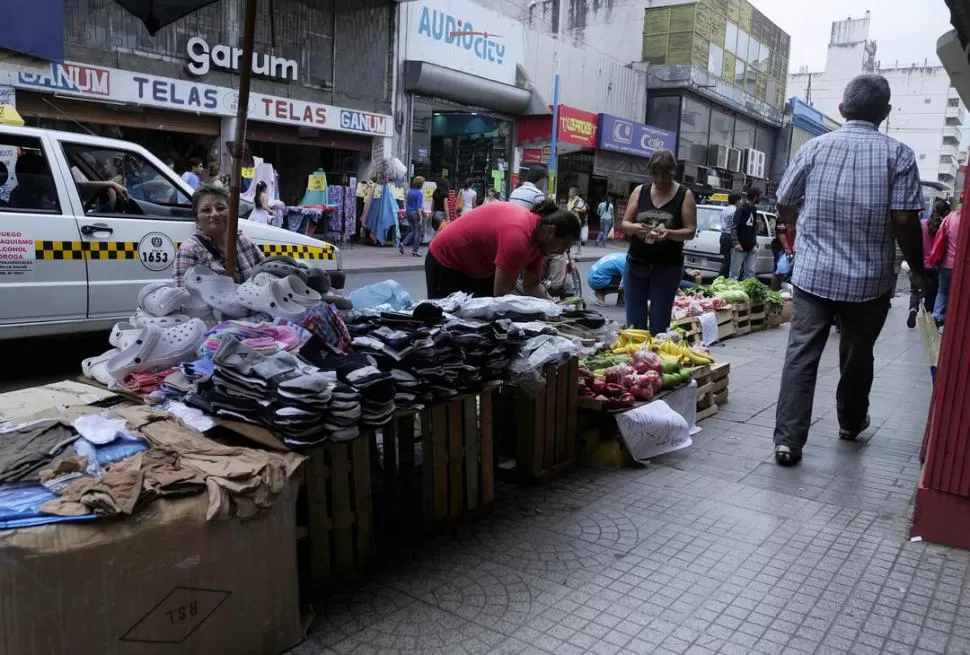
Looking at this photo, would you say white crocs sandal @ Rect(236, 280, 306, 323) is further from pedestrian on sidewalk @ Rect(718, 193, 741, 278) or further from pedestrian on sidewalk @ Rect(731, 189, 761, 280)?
pedestrian on sidewalk @ Rect(718, 193, 741, 278)

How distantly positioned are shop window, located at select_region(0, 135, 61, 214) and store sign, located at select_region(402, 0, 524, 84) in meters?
14.8

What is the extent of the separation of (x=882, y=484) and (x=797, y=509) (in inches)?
30.0

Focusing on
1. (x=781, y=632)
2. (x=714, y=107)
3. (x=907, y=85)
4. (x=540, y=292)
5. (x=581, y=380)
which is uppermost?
(x=907, y=85)

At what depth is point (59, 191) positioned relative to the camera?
6.22 meters

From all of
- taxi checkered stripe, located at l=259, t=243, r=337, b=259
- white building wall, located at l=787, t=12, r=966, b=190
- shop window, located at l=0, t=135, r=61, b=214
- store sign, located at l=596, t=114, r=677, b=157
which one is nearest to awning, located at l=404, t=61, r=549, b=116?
store sign, located at l=596, t=114, r=677, b=157

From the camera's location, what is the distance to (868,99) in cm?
438

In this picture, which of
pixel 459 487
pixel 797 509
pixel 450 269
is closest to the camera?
pixel 459 487

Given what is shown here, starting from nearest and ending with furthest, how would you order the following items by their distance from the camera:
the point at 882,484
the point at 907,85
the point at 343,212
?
the point at 882,484, the point at 343,212, the point at 907,85

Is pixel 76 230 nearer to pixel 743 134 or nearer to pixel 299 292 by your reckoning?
pixel 299 292

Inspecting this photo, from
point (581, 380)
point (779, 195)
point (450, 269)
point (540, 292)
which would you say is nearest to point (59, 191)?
point (450, 269)

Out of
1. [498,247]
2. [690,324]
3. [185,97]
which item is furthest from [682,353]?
[185,97]

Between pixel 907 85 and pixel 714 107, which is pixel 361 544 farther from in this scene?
pixel 907 85

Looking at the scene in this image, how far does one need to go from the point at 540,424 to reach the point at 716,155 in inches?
1339

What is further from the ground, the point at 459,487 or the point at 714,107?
the point at 714,107
